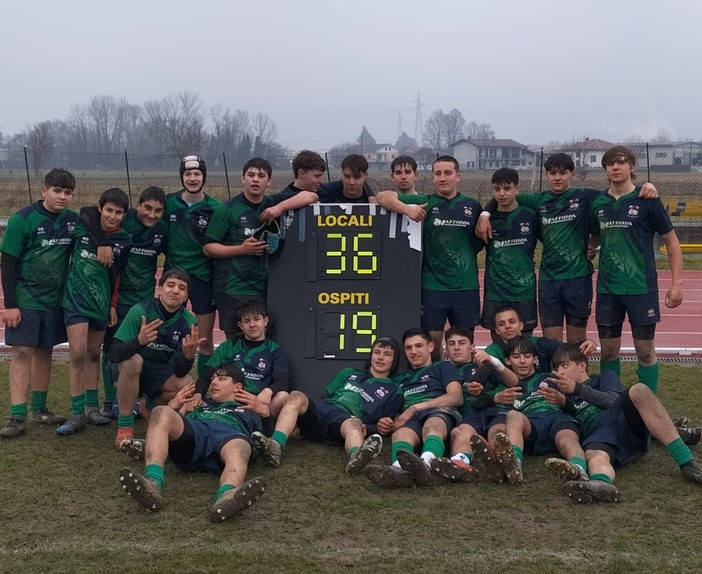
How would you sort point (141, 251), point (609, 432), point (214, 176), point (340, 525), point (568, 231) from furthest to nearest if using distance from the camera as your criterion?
point (214, 176), point (141, 251), point (568, 231), point (609, 432), point (340, 525)

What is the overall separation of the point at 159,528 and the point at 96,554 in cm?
38

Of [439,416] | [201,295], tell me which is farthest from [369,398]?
[201,295]

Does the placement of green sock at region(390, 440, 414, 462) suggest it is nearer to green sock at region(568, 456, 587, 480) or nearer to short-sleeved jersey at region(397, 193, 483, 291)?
green sock at region(568, 456, 587, 480)

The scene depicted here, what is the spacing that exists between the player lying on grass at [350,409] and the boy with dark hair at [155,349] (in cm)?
85

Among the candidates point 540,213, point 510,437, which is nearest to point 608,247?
point 540,213

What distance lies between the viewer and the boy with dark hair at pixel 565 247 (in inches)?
238

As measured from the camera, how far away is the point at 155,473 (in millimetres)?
4312

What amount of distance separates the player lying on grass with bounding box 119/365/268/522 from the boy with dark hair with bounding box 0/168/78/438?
1.52 meters

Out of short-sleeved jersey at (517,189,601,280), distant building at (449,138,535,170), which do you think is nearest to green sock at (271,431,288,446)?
short-sleeved jersey at (517,189,601,280)

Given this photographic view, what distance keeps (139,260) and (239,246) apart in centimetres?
82

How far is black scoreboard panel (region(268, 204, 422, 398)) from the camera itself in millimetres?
6191

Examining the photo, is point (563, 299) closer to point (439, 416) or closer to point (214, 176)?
point (439, 416)

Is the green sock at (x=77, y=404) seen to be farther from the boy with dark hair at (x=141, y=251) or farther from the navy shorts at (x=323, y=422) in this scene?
the navy shorts at (x=323, y=422)

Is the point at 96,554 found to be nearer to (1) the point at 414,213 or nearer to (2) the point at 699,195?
(1) the point at 414,213
